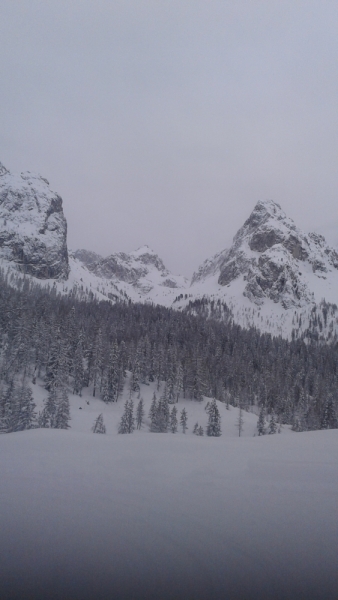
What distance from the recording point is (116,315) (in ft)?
400

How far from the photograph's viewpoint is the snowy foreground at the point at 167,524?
15.3 feet

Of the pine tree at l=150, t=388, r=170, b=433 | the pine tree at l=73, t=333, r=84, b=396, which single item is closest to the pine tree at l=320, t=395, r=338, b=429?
the pine tree at l=150, t=388, r=170, b=433

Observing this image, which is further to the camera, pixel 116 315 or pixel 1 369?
pixel 116 315

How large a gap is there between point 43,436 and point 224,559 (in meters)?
10.7

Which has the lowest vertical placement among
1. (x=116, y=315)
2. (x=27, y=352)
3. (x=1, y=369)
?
(x=1, y=369)

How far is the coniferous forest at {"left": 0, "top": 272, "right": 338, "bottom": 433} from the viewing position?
55.8 meters

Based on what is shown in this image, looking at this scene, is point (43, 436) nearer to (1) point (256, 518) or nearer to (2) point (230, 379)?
(1) point (256, 518)

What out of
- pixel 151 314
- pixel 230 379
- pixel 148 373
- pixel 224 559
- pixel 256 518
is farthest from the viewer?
pixel 151 314

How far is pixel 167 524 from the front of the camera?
6.17m

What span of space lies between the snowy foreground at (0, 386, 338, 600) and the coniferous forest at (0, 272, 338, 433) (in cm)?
2906

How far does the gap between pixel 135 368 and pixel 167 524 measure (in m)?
69.8

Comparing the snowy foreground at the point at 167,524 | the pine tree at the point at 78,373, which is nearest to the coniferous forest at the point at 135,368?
the pine tree at the point at 78,373

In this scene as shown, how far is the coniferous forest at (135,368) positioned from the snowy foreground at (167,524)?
1144 inches

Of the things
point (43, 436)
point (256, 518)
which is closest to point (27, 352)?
point (43, 436)
